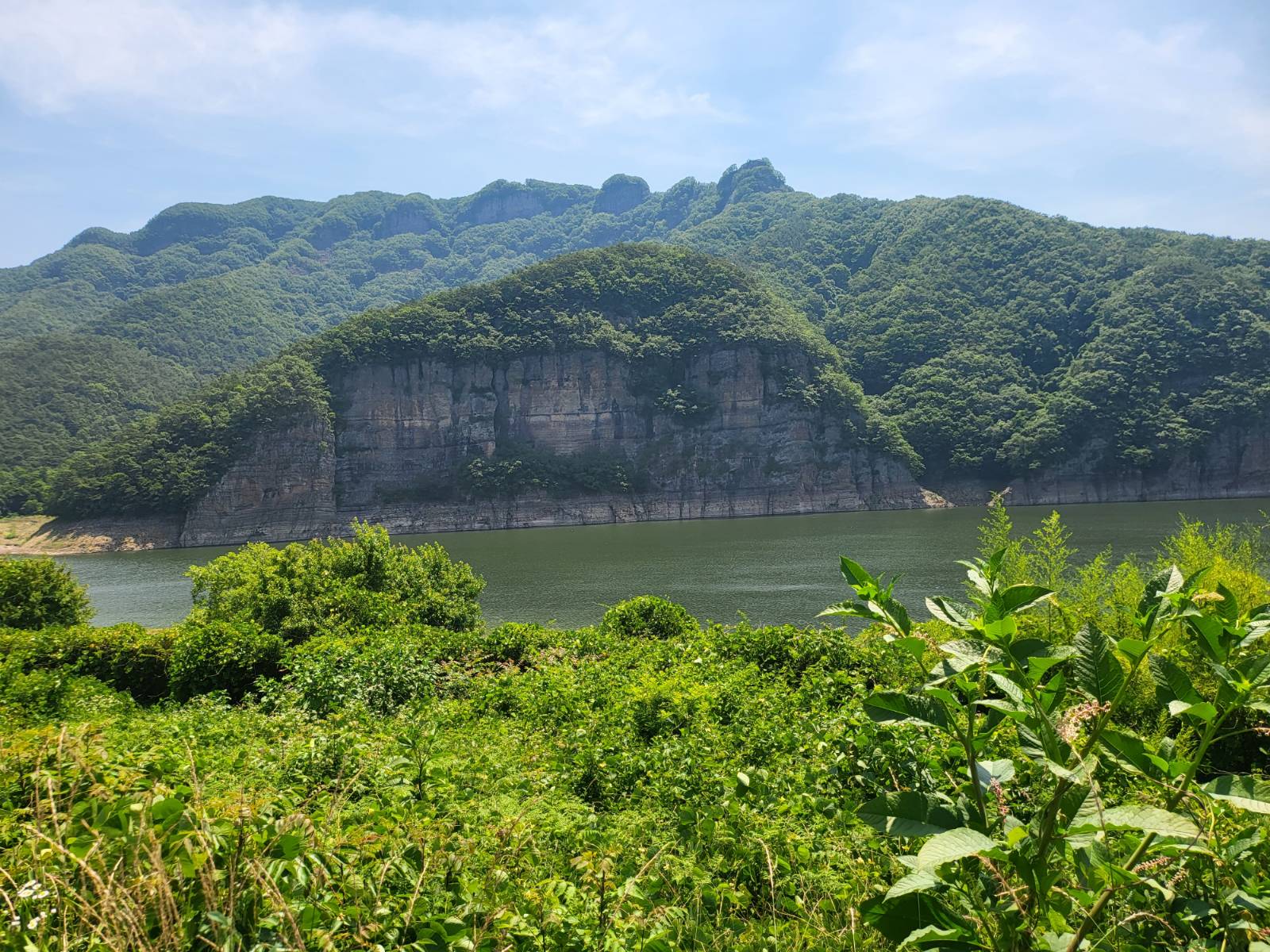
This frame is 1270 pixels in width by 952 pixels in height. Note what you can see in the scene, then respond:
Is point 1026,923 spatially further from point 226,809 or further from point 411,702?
point 411,702

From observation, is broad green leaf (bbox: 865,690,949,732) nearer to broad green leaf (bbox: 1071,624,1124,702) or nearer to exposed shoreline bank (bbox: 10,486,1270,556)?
broad green leaf (bbox: 1071,624,1124,702)

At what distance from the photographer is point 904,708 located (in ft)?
5.56

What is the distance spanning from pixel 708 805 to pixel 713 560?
39471 millimetres

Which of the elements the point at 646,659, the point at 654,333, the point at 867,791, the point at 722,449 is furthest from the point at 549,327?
the point at 867,791

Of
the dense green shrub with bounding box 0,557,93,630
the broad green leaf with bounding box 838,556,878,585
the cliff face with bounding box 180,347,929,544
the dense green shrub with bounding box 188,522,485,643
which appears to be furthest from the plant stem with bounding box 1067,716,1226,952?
the cliff face with bounding box 180,347,929,544

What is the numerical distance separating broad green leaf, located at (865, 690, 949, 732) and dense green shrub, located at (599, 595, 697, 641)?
12.1 metres

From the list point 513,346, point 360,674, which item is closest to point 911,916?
point 360,674

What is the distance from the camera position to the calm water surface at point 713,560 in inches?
1179

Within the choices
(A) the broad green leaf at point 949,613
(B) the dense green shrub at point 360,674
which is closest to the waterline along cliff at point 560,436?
(B) the dense green shrub at point 360,674

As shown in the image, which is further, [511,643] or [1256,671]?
[511,643]

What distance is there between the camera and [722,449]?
8800 cm

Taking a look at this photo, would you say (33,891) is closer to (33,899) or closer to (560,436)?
(33,899)

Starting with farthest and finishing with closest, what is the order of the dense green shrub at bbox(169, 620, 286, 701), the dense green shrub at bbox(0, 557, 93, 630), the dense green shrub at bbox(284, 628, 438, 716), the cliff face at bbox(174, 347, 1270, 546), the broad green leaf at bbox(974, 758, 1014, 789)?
the cliff face at bbox(174, 347, 1270, 546) → the dense green shrub at bbox(0, 557, 93, 630) → the dense green shrub at bbox(169, 620, 286, 701) → the dense green shrub at bbox(284, 628, 438, 716) → the broad green leaf at bbox(974, 758, 1014, 789)

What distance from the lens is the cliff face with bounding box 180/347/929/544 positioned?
75125mm
